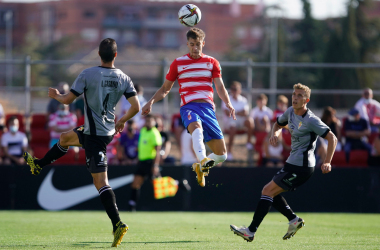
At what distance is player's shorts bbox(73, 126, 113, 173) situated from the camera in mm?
6691

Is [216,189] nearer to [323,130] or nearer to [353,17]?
[323,130]

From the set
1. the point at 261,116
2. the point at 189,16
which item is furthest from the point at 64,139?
the point at 261,116

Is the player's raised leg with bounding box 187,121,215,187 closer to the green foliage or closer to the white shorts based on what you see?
the white shorts

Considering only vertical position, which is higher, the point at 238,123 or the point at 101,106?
the point at 101,106

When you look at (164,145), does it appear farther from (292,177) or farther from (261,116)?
(292,177)

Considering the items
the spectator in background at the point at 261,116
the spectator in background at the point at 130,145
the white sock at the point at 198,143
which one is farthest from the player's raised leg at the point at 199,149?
the spectator in background at the point at 261,116

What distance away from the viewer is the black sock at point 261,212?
6.96 m

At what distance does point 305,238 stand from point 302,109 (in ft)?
6.10

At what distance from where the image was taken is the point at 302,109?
7078mm

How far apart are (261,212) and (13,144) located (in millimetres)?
8621

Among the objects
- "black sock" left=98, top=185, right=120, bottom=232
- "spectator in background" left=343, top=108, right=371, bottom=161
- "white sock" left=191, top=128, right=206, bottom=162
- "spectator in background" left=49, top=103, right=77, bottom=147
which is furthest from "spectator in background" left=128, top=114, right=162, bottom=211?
"black sock" left=98, top=185, right=120, bottom=232

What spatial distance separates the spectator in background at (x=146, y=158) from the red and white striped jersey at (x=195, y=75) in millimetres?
5158

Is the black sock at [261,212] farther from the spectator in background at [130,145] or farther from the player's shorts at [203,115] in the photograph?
the spectator in background at [130,145]

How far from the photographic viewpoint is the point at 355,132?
14203mm
